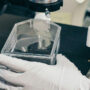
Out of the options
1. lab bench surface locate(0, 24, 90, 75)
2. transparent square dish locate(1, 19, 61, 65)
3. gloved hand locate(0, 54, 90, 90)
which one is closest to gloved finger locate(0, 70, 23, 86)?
gloved hand locate(0, 54, 90, 90)

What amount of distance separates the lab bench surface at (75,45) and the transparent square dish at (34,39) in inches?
2.6

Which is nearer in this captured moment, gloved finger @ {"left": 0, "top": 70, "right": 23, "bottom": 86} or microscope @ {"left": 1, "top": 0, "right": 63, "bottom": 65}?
gloved finger @ {"left": 0, "top": 70, "right": 23, "bottom": 86}

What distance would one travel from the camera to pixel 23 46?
0.84 metres

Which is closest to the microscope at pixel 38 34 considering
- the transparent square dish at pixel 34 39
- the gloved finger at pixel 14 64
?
the transparent square dish at pixel 34 39

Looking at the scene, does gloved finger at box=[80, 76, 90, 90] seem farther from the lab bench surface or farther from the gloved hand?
the lab bench surface

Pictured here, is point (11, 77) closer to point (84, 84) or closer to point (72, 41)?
point (84, 84)

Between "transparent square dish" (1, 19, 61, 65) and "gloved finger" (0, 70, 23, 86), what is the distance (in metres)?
0.14

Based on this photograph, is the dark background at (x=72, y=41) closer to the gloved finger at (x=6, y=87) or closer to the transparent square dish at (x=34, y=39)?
the transparent square dish at (x=34, y=39)

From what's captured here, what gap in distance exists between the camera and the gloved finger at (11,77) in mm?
601

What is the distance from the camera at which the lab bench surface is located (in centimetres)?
88

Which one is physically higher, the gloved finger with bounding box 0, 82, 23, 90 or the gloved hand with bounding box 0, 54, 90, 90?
the gloved hand with bounding box 0, 54, 90, 90

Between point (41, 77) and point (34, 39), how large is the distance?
33 cm

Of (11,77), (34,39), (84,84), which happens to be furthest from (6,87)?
(34,39)

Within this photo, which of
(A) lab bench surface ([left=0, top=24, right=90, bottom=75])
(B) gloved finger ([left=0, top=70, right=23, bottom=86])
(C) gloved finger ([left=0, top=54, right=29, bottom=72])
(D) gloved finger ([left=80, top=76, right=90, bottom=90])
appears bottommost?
(A) lab bench surface ([left=0, top=24, right=90, bottom=75])
